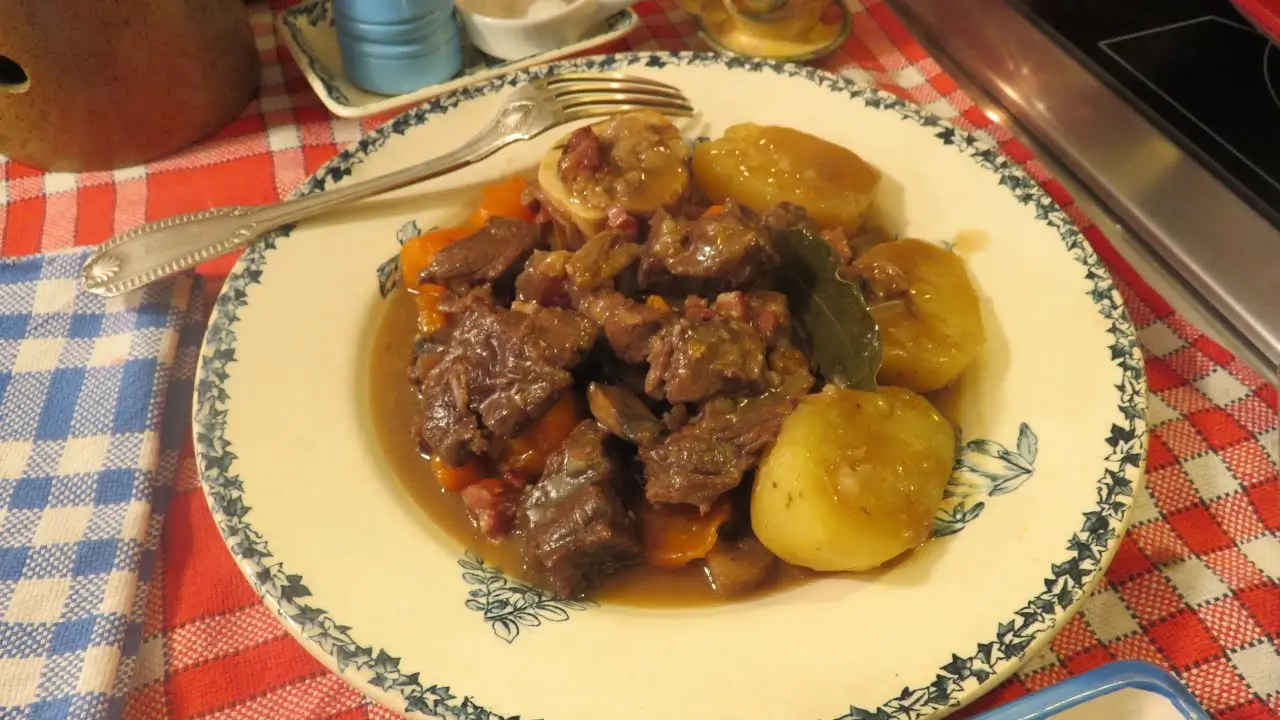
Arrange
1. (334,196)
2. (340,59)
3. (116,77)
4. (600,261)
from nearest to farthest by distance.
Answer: (600,261) < (334,196) < (116,77) < (340,59)

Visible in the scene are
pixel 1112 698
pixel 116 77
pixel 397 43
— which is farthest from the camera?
pixel 397 43

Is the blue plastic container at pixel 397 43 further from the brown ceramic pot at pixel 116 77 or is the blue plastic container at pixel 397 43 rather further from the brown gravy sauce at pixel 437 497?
the brown gravy sauce at pixel 437 497

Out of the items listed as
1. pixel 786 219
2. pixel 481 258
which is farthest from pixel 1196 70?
pixel 481 258

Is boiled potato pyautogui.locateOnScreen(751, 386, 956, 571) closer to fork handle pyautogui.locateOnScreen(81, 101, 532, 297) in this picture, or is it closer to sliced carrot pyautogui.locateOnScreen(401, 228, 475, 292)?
sliced carrot pyautogui.locateOnScreen(401, 228, 475, 292)

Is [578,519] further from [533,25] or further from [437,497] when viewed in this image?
[533,25]

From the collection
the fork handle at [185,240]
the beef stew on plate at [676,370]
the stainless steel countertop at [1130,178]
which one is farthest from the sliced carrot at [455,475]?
the stainless steel countertop at [1130,178]

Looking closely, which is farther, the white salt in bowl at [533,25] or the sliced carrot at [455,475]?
the white salt in bowl at [533,25]

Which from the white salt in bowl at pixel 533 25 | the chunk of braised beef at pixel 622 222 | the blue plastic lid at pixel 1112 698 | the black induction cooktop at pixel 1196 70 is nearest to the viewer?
the blue plastic lid at pixel 1112 698
